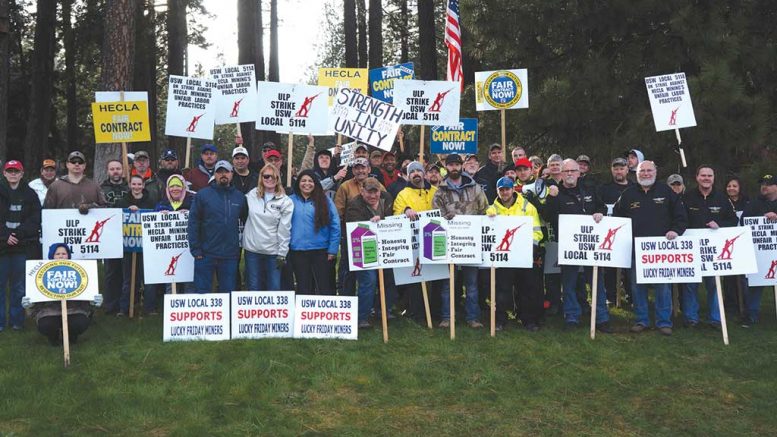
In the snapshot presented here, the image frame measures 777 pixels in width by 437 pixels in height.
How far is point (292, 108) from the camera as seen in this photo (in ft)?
37.6

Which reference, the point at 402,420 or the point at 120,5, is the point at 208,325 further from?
the point at 120,5

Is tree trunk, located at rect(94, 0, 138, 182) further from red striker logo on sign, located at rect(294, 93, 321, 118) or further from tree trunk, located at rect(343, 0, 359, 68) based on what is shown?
tree trunk, located at rect(343, 0, 359, 68)

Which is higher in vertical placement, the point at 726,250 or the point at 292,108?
the point at 292,108

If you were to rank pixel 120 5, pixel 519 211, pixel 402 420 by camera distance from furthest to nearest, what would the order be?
1. pixel 120 5
2. pixel 519 211
3. pixel 402 420

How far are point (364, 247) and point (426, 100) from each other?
3.45m

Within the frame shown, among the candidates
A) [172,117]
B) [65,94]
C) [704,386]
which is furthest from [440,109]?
[65,94]

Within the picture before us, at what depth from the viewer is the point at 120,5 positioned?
564 inches

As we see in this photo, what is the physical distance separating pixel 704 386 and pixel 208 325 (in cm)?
550

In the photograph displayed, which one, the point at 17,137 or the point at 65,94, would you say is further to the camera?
the point at 65,94

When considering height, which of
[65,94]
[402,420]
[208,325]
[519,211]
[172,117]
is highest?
[65,94]

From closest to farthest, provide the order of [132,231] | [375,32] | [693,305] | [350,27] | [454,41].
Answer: [693,305] → [132,231] → [454,41] → [350,27] → [375,32]

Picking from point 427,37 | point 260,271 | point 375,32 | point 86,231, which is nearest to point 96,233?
point 86,231

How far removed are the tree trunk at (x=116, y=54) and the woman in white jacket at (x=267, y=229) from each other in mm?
5649

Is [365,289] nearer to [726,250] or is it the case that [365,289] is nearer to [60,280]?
[60,280]
